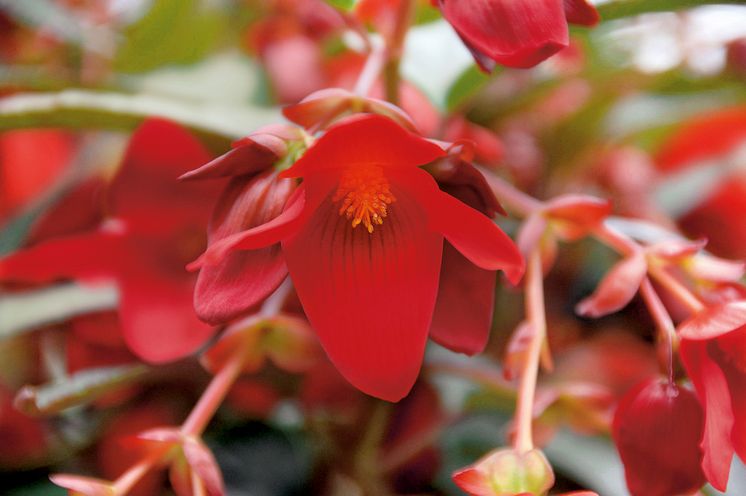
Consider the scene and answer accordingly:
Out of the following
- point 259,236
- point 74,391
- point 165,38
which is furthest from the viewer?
point 165,38

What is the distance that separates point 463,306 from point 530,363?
0.04 meters

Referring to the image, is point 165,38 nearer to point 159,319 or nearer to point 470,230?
point 159,319

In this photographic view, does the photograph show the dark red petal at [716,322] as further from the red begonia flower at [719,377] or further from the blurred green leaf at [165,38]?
the blurred green leaf at [165,38]

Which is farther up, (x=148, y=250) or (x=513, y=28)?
(x=513, y=28)

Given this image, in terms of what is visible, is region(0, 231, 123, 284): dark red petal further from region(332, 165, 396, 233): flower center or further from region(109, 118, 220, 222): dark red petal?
region(332, 165, 396, 233): flower center

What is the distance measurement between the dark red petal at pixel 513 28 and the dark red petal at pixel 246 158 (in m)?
0.07

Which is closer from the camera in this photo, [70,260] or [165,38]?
[70,260]

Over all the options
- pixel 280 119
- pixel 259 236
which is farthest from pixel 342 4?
pixel 259 236

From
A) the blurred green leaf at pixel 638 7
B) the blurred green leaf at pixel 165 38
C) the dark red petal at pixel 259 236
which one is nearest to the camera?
the dark red petal at pixel 259 236

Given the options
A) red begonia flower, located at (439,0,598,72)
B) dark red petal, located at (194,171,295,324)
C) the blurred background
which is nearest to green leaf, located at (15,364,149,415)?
the blurred background

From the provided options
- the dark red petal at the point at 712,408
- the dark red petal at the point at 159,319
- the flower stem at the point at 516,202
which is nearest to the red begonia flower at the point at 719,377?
the dark red petal at the point at 712,408

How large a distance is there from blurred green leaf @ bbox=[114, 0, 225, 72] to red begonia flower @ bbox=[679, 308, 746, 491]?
47 centimetres

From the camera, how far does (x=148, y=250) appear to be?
0.41 m

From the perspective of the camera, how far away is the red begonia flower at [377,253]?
9.5 inches
